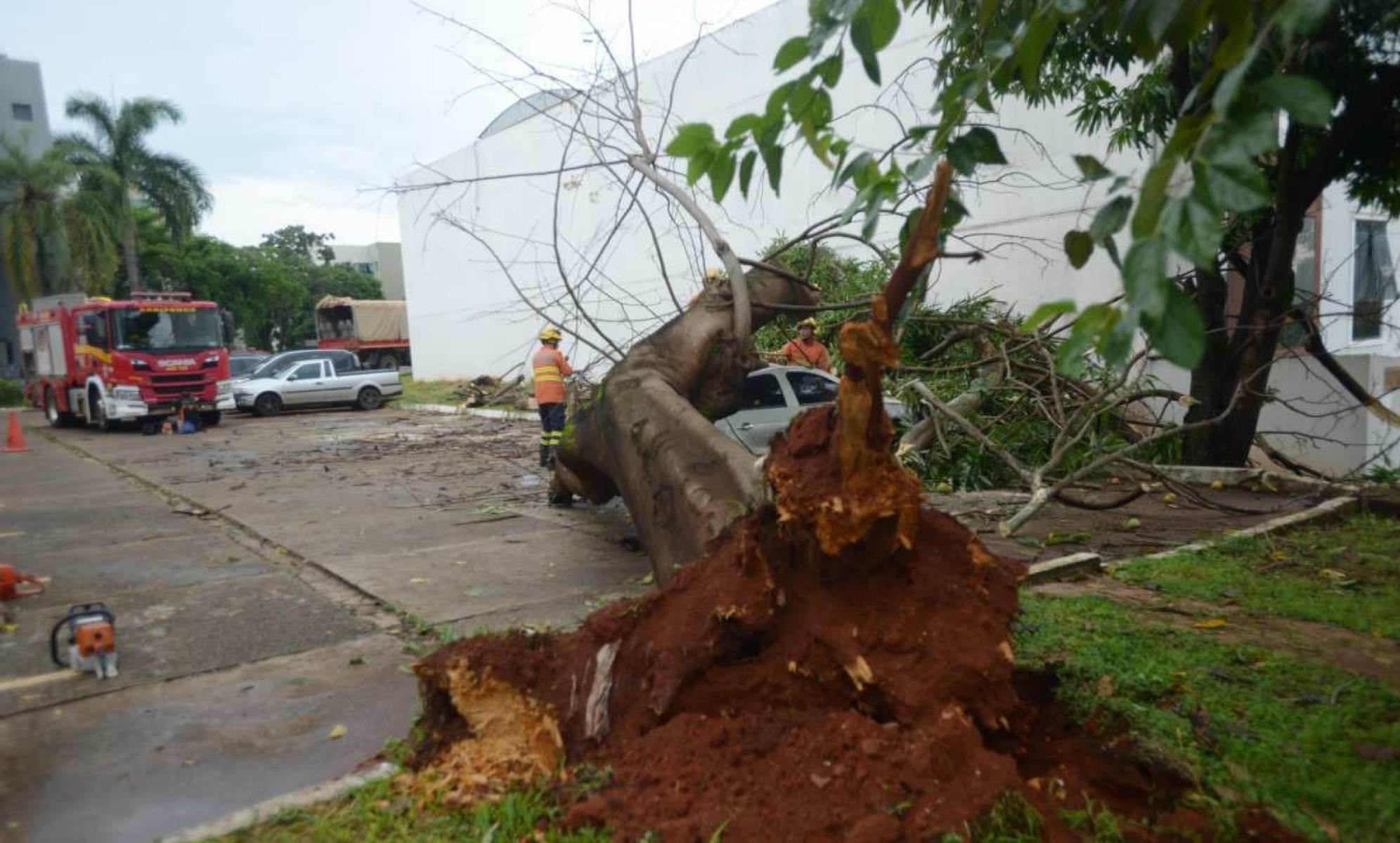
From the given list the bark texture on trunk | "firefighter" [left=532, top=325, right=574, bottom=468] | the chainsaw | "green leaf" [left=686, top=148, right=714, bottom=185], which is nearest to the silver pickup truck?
"firefighter" [left=532, top=325, right=574, bottom=468]

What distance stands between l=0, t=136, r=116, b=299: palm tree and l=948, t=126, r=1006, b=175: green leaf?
39176 millimetres

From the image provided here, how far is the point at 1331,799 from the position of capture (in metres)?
2.35

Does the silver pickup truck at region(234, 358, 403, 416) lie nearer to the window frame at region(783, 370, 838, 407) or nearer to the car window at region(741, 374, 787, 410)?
the car window at region(741, 374, 787, 410)

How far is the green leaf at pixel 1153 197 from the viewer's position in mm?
1539

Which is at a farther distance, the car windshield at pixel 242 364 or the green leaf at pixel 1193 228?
the car windshield at pixel 242 364

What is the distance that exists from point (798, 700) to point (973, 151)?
1714 millimetres

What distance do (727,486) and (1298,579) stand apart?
3.30 meters

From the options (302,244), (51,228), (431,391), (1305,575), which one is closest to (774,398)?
(1305,575)

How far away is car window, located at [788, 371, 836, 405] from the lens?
1000 centimetres

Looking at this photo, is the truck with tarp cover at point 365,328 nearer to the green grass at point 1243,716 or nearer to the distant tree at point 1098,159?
the distant tree at point 1098,159

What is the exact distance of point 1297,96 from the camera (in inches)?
59.9

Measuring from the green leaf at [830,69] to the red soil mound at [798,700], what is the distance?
1.07m

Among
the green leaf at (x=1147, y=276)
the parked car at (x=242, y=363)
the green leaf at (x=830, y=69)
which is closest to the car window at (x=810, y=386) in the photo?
the green leaf at (x=830, y=69)

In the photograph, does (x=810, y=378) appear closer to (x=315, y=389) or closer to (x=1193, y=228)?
(x=1193, y=228)
